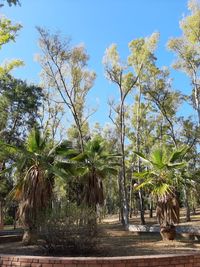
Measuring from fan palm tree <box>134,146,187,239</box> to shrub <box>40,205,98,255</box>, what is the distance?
5.89 m

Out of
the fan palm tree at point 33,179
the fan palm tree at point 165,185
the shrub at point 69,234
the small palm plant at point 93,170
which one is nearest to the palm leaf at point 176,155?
the fan palm tree at point 165,185

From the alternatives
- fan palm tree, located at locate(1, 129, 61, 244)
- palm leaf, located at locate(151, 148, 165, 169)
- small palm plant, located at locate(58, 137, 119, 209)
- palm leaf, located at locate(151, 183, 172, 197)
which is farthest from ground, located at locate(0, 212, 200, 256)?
small palm plant, located at locate(58, 137, 119, 209)

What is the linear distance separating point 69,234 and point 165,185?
6.68 m

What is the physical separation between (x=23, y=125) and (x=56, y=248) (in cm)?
2229

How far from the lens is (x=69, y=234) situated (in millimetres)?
9078

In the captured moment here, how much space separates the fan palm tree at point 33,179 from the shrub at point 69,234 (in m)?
4.18

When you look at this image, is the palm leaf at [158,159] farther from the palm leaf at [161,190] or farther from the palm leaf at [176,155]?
the palm leaf at [161,190]

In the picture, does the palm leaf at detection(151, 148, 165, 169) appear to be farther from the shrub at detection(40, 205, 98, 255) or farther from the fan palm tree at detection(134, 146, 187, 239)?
the shrub at detection(40, 205, 98, 255)

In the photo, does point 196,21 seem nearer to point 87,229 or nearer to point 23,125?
point 23,125

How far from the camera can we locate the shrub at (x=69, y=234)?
29.7 feet

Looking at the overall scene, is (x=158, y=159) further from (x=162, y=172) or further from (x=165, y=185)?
(x=165, y=185)

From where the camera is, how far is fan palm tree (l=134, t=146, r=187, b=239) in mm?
14703

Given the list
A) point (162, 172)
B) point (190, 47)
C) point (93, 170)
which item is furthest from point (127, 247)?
point (190, 47)

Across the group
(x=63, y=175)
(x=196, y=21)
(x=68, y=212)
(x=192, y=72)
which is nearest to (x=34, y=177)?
(x=63, y=175)
